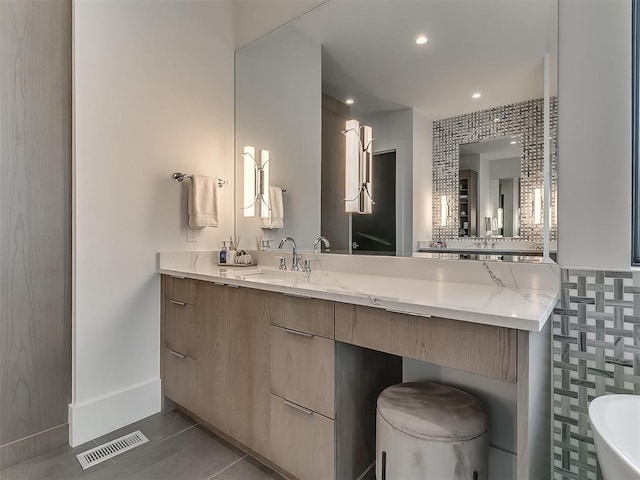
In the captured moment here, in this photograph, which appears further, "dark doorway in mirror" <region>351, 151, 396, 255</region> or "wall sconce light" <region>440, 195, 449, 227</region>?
"dark doorway in mirror" <region>351, 151, 396, 255</region>

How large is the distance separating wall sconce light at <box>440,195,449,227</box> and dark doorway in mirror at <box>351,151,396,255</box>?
0.25 m

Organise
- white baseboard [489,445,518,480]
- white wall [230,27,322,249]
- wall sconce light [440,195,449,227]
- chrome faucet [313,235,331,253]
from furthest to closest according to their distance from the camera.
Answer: white wall [230,27,322,249], chrome faucet [313,235,331,253], wall sconce light [440,195,449,227], white baseboard [489,445,518,480]

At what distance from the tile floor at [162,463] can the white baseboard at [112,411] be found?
0.16 ft

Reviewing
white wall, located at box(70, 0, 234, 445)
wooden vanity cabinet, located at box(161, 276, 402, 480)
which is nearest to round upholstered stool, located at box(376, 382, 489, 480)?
wooden vanity cabinet, located at box(161, 276, 402, 480)

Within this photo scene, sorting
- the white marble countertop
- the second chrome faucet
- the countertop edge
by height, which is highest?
the second chrome faucet

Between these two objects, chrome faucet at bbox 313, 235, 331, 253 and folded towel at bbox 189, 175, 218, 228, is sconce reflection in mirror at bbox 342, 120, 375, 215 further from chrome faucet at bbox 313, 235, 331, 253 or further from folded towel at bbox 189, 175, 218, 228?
folded towel at bbox 189, 175, 218, 228

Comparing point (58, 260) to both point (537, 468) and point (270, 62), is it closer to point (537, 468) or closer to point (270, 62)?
point (270, 62)

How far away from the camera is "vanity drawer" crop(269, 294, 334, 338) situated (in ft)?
4.27

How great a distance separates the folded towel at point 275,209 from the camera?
93.9 inches

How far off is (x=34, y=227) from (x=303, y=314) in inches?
55.7

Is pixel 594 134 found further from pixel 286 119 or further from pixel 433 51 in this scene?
pixel 286 119

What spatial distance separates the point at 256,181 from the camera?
2422mm

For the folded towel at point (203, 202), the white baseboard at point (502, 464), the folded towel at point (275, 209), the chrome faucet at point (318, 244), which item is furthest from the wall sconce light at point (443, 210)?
the folded towel at point (203, 202)

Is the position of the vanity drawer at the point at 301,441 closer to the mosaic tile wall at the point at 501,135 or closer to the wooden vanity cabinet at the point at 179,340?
the wooden vanity cabinet at the point at 179,340
